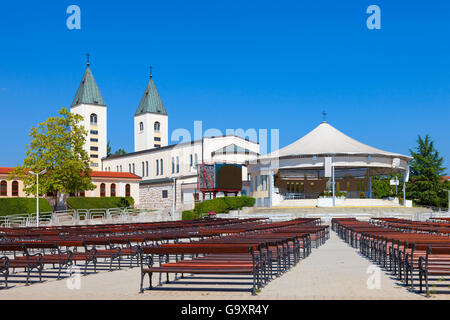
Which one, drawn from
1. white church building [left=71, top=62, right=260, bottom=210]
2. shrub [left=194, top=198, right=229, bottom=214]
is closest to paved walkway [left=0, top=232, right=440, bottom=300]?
→ shrub [left=194, top=198, right=229, bottom=214]

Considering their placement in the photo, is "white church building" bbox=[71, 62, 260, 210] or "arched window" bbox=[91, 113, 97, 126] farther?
"arched window" bbox=[91, 113, 97, 126]

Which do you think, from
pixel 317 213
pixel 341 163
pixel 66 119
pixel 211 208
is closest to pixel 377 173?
pixel 341 163

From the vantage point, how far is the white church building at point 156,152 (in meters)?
80.9

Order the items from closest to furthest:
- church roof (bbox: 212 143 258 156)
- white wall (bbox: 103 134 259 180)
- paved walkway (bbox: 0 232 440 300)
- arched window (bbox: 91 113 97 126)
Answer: paved walkway (bbox: 0 232 440 300) → church roof (bbox: 212 143 258 156) → white wall (bbox: 103 134 259 180) → arched window (bbox: 91 113 97 126)

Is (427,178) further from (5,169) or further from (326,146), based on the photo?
(5,169)

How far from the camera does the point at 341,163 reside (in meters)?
53.8

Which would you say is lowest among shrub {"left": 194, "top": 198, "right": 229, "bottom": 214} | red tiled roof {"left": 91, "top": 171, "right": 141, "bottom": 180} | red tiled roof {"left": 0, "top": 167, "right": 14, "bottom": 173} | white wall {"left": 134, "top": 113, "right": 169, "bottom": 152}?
shrub {"left": 194, "top": 198, "right": 229, "bottom": 214}

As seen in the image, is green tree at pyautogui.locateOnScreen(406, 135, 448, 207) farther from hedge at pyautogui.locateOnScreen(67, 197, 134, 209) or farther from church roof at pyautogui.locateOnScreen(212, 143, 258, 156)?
hedge at pyautogui.locateOnScreen(67, 197, 134, 209)

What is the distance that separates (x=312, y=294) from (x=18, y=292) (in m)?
4.99

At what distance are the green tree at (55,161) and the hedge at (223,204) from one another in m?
13.1

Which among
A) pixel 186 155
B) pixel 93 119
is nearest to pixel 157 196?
pixel 186 155

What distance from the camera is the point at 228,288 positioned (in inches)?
370

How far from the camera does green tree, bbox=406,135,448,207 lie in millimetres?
76750

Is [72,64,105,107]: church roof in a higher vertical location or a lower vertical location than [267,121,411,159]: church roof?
higher
